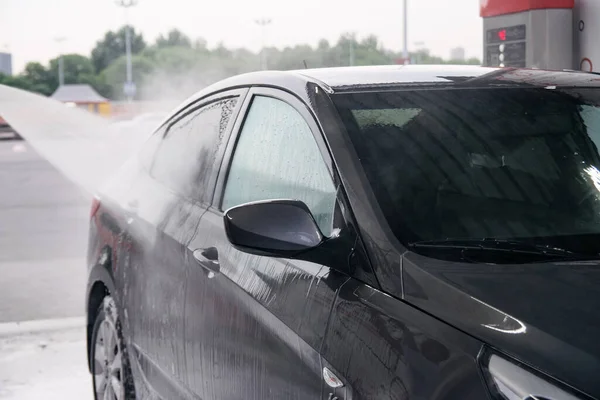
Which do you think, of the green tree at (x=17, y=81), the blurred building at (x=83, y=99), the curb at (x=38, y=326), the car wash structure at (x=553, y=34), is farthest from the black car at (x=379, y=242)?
the blurred building at (x=83, y=99)

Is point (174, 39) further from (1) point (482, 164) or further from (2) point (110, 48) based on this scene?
(1) point (482, 164)

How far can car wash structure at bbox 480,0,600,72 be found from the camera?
639cm

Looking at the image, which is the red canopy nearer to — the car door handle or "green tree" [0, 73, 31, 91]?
the car door handle

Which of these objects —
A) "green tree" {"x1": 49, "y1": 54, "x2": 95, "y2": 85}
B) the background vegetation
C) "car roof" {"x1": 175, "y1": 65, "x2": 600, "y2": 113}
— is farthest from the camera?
"green tree" {"x1": 49, "y1": 54, "x2": 95, "y2": 85}

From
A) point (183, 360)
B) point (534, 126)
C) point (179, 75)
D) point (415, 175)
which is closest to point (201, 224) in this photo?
point (183, 360)

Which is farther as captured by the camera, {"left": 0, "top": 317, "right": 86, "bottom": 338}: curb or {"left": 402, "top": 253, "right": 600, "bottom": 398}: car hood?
{"left": 0, "top": 317, "right": 86, "bottom": 338}: curb

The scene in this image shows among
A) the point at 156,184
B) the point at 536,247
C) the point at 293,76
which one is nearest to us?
the point at 536,247

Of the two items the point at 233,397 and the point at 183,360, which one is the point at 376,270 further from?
the point at 183,360

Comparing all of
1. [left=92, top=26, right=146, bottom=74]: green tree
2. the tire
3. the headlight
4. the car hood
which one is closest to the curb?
the tire

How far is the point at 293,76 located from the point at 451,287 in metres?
1.12

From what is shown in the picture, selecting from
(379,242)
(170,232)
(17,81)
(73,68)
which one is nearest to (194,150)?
(170,232)

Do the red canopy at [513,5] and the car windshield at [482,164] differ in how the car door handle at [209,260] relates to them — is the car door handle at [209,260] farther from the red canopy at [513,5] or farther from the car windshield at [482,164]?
the red canopy at [513,5]

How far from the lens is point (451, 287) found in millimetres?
1842

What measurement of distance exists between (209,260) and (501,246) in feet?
3.23
